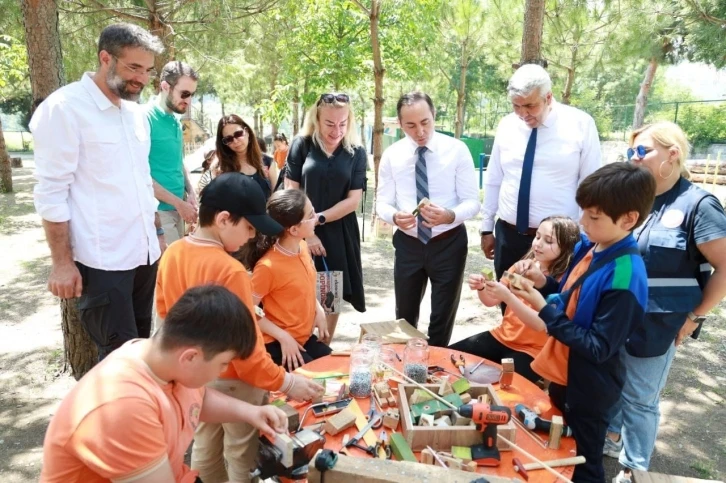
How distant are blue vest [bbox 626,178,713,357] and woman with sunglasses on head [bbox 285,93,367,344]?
6.52 ft

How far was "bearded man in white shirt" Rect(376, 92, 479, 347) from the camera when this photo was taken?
3270 millimetres

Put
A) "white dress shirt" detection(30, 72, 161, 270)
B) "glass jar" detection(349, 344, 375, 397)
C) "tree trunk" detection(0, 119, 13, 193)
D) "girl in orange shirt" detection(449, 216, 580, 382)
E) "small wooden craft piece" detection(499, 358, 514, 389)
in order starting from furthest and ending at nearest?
"tree trunk" detection(0, 119, 13, 193) → "girl in orange shirt" detection(449, 216, 580, 382) → "white dress shirt" detection(30, 72, 161, 270) → "small wooden craft piece" detection(499, 358, 514, 389) → "glass jar" detection(349, 344, 375, 397)

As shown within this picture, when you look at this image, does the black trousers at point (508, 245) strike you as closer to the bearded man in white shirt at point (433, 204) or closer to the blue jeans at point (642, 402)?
the bearded man in white shirt at point (433, 204)

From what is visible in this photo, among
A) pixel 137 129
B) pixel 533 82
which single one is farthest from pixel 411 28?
pixel 137 129

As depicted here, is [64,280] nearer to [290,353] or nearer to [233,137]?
[290,353]

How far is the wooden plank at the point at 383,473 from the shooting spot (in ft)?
4.24

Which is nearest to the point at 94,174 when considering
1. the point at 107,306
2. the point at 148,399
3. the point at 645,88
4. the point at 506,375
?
the point at 107,306

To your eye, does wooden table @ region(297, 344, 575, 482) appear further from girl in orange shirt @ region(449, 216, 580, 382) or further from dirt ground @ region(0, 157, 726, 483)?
dirt ground @ region(0, 157, 726, 483)

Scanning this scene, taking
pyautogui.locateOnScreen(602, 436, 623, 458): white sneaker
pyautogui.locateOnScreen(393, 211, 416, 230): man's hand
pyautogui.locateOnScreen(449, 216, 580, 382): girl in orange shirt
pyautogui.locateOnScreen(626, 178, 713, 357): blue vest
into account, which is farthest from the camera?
pyautogui.locateOnScreen(393, 211, 416, 230): man's hand

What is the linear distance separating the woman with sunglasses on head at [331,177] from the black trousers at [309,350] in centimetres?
62

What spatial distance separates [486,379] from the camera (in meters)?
2.29

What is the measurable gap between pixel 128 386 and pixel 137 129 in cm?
192

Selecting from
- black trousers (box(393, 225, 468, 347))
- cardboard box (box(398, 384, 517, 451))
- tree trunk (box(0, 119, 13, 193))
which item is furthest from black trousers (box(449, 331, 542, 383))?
tree trunk (box(0, 119, 13, 193))

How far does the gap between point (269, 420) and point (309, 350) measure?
1174mm
